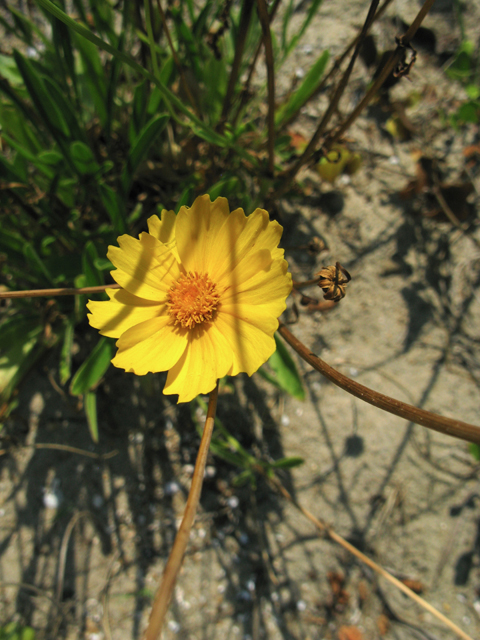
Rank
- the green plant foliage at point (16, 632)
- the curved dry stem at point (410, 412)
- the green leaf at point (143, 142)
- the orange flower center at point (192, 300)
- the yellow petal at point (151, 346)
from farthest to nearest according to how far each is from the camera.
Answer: the green plant foliage at point (16, 632) → the green leaf at point (143, 142) → the orange flower center at point (192, 300) → the yellow petal at point (151, 346) → the curved dry stem at point (410, 412)

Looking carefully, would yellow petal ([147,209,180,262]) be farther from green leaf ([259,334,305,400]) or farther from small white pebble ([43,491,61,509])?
small white pebble ([43,491,61,509])

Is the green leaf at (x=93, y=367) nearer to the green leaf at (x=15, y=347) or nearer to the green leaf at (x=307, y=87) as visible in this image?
the green leaf at (x=15, y=347)

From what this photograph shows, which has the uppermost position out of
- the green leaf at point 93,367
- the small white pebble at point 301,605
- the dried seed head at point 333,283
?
the dried seed head at point 333,283

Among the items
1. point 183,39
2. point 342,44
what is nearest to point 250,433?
point 183,39

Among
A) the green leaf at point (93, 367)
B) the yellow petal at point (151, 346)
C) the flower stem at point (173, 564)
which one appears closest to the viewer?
the flower stem at point (173, 564)

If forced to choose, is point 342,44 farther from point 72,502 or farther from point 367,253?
point 72,502

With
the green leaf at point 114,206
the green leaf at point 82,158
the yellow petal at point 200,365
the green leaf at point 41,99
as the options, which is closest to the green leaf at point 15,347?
the green leaf at point 114,206

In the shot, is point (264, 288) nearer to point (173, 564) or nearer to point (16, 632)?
point (173, 564)

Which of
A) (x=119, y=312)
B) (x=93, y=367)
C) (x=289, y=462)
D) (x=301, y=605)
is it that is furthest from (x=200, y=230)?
(x=301, y=605)

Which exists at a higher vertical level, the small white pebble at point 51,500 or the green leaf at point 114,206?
the green leaf at point 114,206
